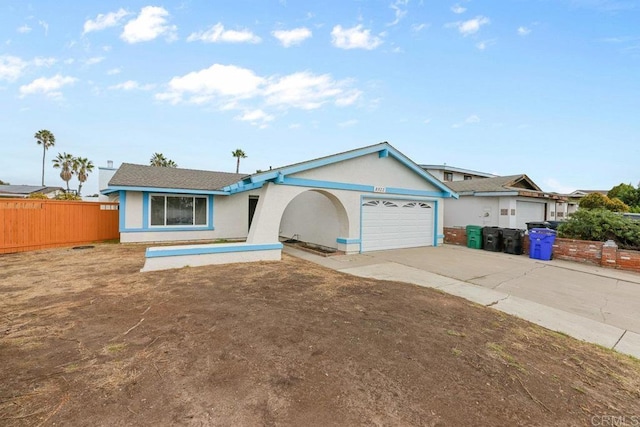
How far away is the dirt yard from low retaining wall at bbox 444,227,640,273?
7.39 m

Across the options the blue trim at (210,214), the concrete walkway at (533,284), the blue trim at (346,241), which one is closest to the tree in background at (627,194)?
the concrete walkway at (533,284)

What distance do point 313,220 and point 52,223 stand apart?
10.6m

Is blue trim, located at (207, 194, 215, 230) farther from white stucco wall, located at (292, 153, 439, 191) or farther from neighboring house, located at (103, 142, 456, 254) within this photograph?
white stucco wall, located at (292, 153, 439, 191)

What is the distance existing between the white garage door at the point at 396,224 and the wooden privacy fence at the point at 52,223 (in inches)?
472

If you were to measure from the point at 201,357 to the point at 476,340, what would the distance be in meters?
3.62

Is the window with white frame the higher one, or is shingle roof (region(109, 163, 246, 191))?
shingle roof (region(109, 163, 246, 191))

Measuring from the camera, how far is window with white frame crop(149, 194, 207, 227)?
1221 cm

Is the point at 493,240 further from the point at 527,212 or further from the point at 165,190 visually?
the point at 165,190

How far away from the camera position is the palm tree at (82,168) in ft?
145

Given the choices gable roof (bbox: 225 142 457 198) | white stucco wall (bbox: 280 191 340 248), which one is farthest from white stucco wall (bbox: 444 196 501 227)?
white stucco wall (bbox: 280 191 340 248)

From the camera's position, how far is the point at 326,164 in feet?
33.5

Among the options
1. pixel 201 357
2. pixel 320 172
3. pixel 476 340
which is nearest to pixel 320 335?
pixel 201 357

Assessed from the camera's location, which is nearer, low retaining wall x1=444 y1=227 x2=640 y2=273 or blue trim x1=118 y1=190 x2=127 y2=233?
low retaining wall x1=444 y1=227 x2=640 y2=273

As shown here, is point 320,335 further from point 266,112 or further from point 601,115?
point 601,115
